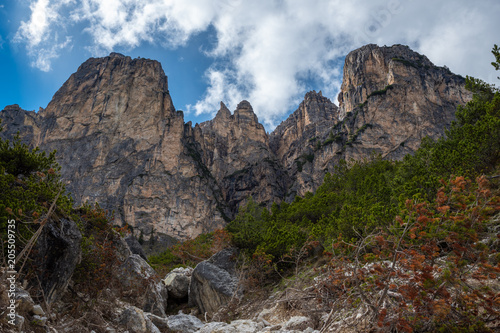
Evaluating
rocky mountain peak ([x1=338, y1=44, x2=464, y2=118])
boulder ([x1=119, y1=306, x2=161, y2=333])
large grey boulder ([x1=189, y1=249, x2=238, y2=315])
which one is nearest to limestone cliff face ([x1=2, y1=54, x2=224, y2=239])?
rocky mountain peak ([x1=338, y1=44, x2=464, y2=118])

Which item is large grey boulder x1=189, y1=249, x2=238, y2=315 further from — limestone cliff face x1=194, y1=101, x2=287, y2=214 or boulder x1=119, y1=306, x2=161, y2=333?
limestone cliff face x1=194, y1=101, x2=287, y2=214

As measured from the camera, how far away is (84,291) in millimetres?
9203

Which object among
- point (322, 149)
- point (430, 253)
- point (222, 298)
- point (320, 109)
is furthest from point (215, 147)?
point (430, 253)

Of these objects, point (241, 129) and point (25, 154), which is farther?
point (241, 129)

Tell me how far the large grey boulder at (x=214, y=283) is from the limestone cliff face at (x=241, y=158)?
174 feet

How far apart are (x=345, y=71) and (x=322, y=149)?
3053 centimetres

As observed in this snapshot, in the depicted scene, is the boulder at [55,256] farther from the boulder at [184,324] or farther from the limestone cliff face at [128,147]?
the limestone cliff face at [128,147]

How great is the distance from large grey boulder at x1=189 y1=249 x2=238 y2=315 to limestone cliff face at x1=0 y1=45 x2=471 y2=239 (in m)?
51.2

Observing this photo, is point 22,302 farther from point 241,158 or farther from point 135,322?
point 241,158

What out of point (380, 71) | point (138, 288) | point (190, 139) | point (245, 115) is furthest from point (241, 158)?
point (138, 288)

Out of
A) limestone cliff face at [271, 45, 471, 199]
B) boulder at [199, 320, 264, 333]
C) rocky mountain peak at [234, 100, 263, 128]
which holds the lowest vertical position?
boulder at [199, 320, 264, 333]

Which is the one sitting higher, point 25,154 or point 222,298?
point 25,154

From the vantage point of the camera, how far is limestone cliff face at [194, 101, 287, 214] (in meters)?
75.8

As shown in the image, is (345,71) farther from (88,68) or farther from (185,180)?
(88,68)
